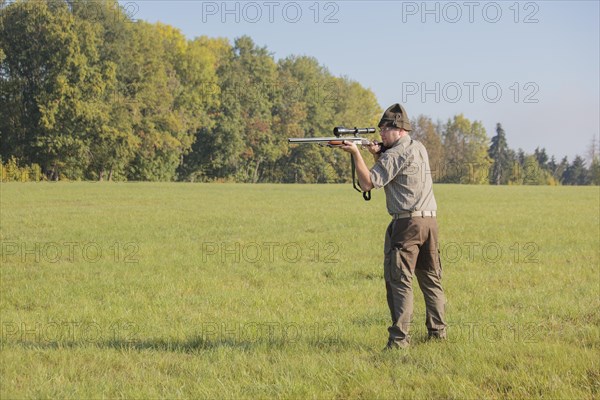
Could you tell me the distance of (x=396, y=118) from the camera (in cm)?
726

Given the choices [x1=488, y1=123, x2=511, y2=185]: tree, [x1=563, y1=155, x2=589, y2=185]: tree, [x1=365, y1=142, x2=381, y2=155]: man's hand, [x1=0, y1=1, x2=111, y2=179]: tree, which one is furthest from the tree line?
[x1=563, y1=155, x2=589, y2=185]: tree

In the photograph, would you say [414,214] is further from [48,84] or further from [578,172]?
[578,172]

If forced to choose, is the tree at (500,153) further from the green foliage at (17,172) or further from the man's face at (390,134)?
→ the man's face at (390,134)

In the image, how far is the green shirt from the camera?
7016 millimetres

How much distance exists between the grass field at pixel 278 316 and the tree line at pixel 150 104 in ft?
129

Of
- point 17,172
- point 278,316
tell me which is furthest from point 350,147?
point 17,172

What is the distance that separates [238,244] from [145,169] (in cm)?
6408

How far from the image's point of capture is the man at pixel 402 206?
7023mm

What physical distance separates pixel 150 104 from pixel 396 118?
233 feet

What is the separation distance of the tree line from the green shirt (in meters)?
48.6

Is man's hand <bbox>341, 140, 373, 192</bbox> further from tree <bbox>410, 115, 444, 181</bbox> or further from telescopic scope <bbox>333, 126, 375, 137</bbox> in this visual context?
tree <bbox>410, 115, 444, 181</bbox>

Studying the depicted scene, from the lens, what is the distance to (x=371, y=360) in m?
6.88

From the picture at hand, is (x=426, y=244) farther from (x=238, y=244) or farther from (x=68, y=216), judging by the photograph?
(x=68, y=216)

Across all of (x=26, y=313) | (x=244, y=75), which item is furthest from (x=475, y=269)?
(x=244, y=75)
